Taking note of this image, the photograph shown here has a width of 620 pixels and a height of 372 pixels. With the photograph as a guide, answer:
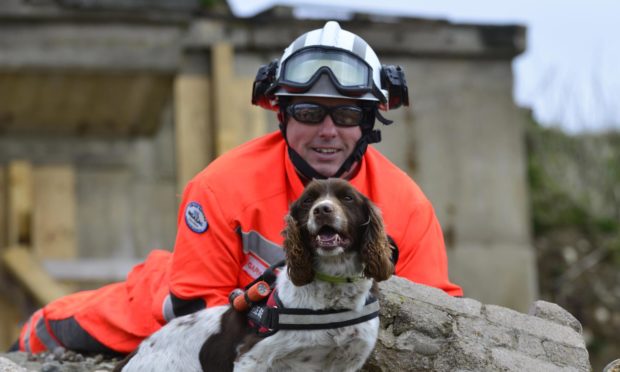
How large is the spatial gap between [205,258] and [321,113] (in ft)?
3.07

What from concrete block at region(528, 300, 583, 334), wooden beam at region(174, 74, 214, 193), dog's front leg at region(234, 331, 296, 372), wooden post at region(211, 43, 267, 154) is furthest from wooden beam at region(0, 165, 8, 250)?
dog's front leg at region(234, 331, 296, 372)

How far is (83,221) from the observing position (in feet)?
42.7

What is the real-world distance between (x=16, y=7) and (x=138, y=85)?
1532mm

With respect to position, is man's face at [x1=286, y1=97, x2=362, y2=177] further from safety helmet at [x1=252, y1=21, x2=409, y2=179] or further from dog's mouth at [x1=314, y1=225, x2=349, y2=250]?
dog's mouth at [x1=314, y1=225, x2=349, y2=250]

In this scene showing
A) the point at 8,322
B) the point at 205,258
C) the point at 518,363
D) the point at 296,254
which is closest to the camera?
the point at 296,254

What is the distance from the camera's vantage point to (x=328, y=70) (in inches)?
223

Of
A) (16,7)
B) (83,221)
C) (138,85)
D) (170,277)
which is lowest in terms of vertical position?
(83,221)

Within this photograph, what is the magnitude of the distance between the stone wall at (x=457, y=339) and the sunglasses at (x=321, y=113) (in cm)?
85

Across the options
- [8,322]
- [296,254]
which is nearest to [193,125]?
[8,322]

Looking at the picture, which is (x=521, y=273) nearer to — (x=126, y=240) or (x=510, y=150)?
(x=510, y=150)

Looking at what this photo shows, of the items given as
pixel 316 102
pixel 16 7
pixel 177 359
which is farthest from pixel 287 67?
pixel 16 7

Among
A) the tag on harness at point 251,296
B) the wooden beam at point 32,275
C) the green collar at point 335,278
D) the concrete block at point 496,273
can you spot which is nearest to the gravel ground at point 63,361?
the tag on harness at point 251,296

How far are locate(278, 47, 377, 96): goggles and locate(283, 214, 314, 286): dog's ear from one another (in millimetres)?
1277

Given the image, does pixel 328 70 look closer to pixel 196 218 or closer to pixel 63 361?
pixel 196 218
